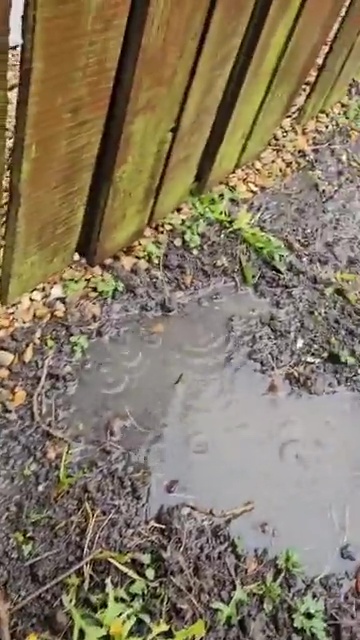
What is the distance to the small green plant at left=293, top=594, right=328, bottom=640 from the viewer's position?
1809 millimetres

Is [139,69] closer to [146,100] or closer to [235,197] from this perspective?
[146,100]

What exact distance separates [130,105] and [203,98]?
36 cm

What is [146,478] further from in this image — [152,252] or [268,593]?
[152,252]

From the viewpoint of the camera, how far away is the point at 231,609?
1777 mm

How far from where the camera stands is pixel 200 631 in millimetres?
1728

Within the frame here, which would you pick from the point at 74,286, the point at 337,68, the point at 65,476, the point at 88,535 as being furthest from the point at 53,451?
the point at 337,68

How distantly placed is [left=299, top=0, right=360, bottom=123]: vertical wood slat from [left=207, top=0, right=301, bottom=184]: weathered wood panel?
1.40 feet

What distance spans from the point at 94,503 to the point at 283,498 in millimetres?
465

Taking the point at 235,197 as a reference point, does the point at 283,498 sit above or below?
below

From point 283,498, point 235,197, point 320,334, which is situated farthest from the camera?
point 235,197

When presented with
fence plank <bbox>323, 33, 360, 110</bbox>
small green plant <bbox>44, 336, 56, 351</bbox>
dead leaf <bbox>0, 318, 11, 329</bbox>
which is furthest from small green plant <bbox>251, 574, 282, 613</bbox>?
fence plank <bbox>323, 33, 360, 110</bbox>

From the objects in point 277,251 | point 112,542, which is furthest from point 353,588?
point 277,251

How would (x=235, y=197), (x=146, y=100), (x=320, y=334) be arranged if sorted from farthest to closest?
1. (x=235, y=197)
2. (x=320, y=334)
3. (x=146, y=100)

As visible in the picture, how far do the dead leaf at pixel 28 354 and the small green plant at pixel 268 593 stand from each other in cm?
73
